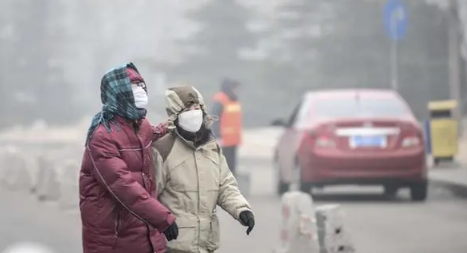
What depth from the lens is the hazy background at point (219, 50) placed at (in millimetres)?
44094

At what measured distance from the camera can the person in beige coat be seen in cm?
603

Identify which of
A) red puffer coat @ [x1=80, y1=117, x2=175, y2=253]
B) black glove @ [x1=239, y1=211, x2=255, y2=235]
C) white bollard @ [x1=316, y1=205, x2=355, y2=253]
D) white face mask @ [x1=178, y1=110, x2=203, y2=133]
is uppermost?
white face mask @ [x1=178, y1=110, x2=203, y2=133]

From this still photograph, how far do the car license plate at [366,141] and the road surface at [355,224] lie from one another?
74 centimetres

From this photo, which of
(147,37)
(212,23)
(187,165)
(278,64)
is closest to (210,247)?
(187,165)

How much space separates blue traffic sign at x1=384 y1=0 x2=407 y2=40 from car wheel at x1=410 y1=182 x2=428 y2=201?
796 cm

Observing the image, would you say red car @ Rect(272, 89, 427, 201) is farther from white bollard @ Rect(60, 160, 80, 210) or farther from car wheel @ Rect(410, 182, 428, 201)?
white bollard @ Rect(60, 160, 80, 210)

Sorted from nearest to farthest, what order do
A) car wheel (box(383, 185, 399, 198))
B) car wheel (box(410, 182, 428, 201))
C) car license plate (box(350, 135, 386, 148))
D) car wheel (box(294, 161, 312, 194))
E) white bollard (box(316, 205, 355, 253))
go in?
white bollard (box(316, 205, 355, 253))
car license plate (box(350, 135, 386, 148))
car wheel (box(294, 161, 312, 194))
car wheel (box(410, 182, 428, 201))
car wheel (box(383, 185, 399, 198))

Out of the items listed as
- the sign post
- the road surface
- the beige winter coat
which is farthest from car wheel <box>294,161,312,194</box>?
the beige winter coat

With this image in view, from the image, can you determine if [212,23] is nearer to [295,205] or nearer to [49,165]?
[49,165]

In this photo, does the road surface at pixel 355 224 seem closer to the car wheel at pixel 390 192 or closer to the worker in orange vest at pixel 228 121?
the car wheel at pixel 390 192

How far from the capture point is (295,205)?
11.1 m

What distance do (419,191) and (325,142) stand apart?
1.47m


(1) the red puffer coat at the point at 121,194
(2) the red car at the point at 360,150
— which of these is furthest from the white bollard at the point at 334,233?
(2) the red car at the point at 360,150

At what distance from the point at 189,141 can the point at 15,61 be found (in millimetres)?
57784
